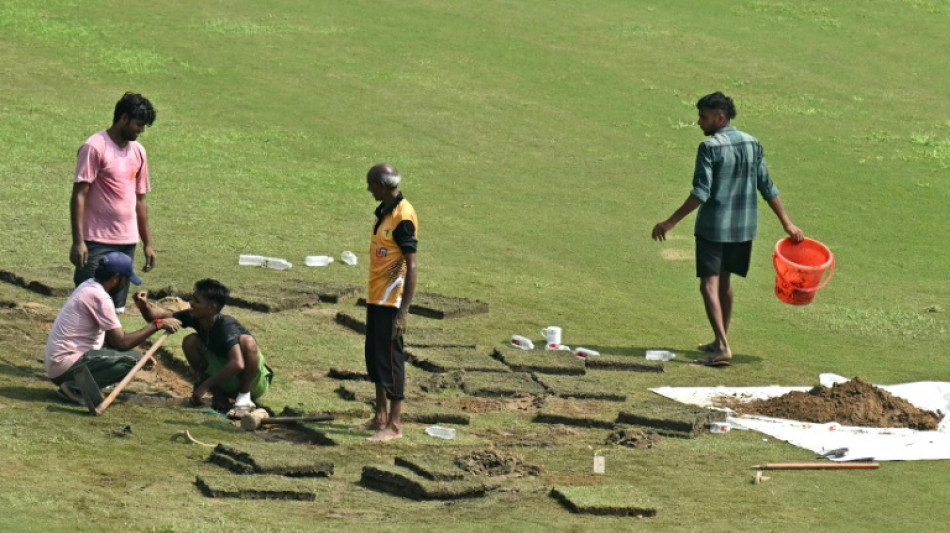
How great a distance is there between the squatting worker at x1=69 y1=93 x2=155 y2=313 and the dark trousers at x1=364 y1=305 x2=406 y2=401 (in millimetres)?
2354

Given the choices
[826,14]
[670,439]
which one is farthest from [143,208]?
[826,14]

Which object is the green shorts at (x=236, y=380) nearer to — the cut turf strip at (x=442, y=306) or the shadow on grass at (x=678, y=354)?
the cut turf strip at (x=442, y=306)

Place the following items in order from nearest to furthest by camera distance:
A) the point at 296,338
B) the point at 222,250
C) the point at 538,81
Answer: the point at 296,338
the point at 222,250
the point at 538,81

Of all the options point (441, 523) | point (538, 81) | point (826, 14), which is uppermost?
point (826, 14)

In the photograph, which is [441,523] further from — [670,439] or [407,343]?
[407,343]

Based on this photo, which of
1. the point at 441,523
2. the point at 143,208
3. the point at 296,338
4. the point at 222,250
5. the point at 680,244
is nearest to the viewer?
the point at 441,523

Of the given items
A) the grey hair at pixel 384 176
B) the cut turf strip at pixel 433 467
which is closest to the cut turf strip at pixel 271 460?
the cut turf strip at pixel 433 467

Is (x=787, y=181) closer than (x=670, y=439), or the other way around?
(x=670, y=439)

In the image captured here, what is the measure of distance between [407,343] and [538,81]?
42.1 ft

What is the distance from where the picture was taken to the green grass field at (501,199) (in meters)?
9.55

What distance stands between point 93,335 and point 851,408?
5.80 m

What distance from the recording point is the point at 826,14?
31.0 metres

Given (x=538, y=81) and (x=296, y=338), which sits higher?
(x=538, y=81)

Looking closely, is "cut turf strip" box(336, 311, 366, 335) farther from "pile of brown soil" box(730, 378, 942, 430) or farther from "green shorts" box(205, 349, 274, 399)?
"pile of brown soil" box(730, 378, 942, 430)
